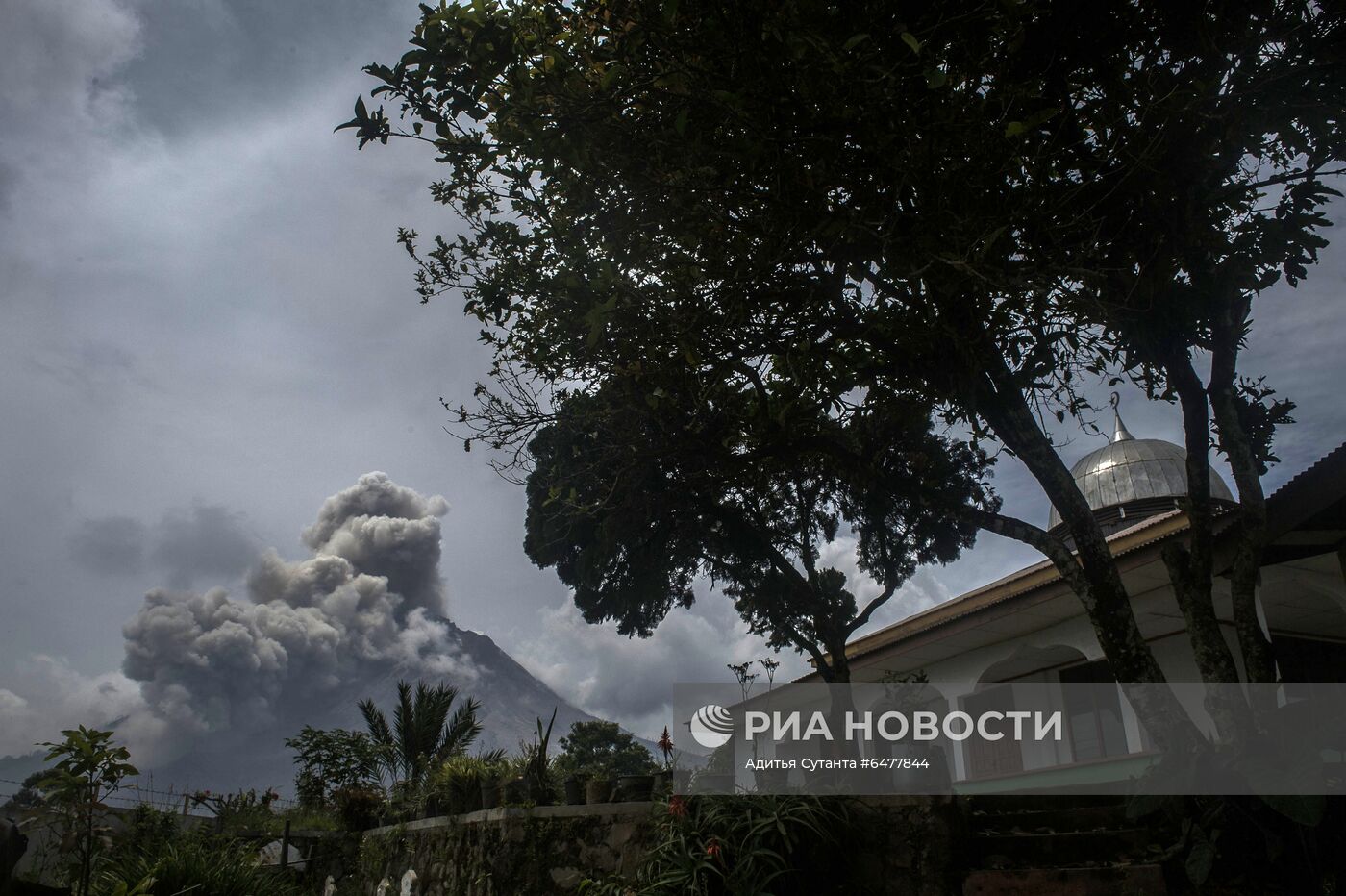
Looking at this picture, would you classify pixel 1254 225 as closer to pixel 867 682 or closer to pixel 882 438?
pixel 882 438

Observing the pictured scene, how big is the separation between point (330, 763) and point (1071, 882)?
15.2 meters

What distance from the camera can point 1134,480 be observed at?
930 inches

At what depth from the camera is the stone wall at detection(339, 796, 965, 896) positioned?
22.2ft

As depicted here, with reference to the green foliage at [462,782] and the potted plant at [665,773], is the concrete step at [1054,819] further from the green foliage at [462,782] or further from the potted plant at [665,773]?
the green foliage at [462,782]

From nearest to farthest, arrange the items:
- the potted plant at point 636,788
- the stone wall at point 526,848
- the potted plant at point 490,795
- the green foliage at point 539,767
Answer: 1. the stone wall at point 526,848
2. the potted plant at point 636,788
3. the green foliage at point 539,767
4. the potted plant at point 490,795

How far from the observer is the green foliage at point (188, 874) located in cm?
800

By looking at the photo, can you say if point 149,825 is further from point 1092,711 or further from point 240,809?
Result: point 1092,711

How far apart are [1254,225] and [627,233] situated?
208 inches

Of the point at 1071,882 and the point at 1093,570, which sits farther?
the point at 1093,570

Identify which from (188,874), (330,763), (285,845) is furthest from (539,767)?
(330,763)

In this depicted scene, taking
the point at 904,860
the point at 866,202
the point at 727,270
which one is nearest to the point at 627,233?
the point at 727,270

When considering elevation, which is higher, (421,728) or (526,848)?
(421,728)

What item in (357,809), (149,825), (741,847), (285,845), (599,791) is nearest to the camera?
(741,847)

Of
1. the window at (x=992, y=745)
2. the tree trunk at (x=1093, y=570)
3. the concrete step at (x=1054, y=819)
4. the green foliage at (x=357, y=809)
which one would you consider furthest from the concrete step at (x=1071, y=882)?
the green foliage at (x=357, y=809)
